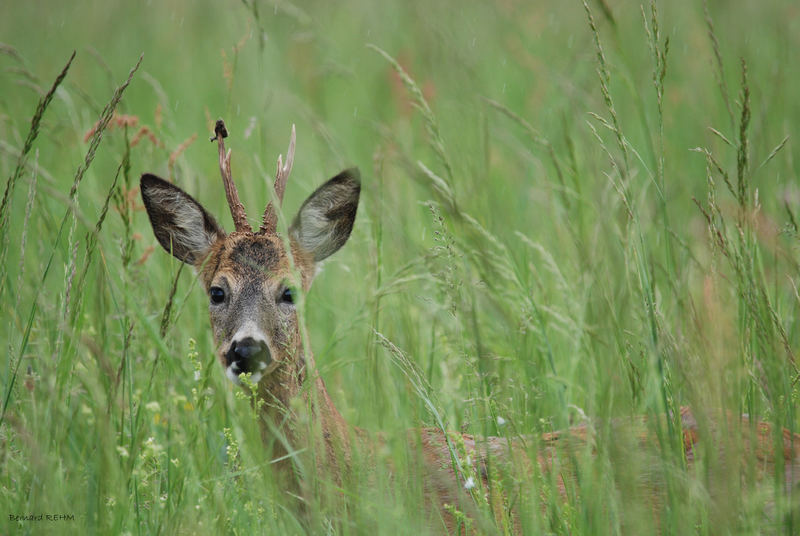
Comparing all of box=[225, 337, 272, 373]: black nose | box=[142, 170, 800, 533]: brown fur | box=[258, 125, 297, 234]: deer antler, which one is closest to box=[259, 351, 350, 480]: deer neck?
box=[142, 170, 800, 533]: brown fur

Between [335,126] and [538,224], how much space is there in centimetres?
274

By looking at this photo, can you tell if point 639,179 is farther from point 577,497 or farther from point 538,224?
point 577,497

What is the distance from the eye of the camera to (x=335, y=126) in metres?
7.71

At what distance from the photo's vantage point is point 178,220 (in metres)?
3.96

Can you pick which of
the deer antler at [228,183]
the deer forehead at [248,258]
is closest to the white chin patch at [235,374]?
the deer forehead at [248,258]

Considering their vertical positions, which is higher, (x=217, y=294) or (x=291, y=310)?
(x=217, y=294)

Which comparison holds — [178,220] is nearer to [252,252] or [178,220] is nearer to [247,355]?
[252,252]

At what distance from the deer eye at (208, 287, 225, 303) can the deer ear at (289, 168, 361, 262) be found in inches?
18.7

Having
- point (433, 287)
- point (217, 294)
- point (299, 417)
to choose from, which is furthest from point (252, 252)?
point (299, 417)

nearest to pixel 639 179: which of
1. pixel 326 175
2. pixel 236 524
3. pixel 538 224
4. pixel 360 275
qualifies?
pixel 538 224

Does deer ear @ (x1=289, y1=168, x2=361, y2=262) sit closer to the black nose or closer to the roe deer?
the roe deer

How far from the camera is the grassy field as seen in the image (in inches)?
87.0

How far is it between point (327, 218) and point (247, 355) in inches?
36.5

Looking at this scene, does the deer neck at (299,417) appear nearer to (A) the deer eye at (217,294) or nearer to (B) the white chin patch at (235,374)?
(B) the white chin patch at (235,374)
